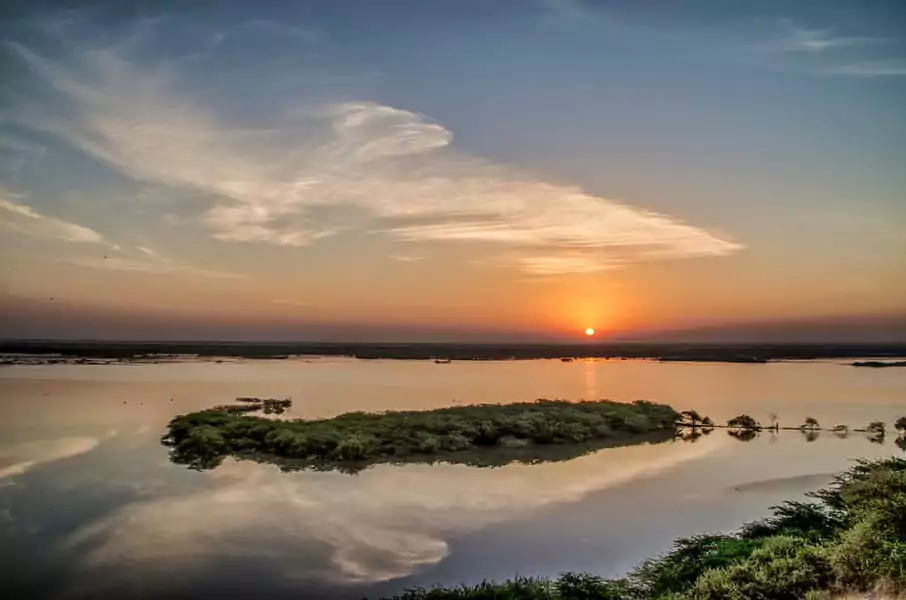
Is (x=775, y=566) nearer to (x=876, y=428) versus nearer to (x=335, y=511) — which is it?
(x=335, y=511)

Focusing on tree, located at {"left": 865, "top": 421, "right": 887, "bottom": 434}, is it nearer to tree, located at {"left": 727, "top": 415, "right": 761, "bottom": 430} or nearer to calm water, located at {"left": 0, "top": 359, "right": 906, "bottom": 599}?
calm water, located at {"left": 0, "top": 359, "right": 906, "bottom": 599}

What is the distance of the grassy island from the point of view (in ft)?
72.9

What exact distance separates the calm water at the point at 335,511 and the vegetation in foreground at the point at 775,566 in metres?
1.08

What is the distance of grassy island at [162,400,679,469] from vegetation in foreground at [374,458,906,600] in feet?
39.2

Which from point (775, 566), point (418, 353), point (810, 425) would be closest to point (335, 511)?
point (775, 566)

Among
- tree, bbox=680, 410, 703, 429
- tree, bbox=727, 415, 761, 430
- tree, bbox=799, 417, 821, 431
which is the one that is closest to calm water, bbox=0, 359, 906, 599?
tree, bbox=727, 415, 761, 430

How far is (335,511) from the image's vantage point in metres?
15.7

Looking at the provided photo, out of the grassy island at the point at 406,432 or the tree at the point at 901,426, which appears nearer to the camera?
the grassy island at the point at 406,432

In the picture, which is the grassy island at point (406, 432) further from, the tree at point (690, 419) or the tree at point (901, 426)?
the tree at point (901, 426)

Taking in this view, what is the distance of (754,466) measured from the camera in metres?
21.3

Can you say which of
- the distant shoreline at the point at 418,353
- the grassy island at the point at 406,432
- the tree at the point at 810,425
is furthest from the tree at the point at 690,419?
the distant shoreline at the point at 418,353

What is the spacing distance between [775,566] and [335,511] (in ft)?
32.1

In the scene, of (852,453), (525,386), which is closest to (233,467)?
(852,453)

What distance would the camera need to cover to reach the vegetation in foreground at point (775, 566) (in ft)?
29.1
